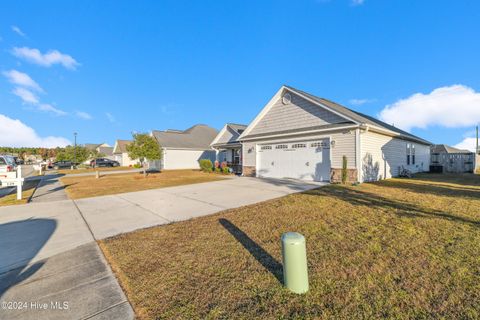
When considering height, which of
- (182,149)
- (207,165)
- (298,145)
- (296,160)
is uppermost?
(182,149)

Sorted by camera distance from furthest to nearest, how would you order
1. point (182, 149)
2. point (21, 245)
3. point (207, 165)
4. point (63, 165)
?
point (63, 165) → point (182, 149) → point (207, 165) → point (21, 245)

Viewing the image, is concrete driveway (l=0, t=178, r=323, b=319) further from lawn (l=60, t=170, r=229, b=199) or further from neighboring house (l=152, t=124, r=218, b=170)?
neighboring house (l=152, t=124, r=218, b=170)

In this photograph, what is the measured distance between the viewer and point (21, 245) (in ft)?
14.2

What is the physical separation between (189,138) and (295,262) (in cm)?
2908

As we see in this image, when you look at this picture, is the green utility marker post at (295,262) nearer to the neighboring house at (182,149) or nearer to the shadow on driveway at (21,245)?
the shadow on driveway at (21,245)

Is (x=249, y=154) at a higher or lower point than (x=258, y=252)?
higher

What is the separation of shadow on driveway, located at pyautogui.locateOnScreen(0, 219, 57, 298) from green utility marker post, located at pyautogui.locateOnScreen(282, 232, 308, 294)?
3.73 metres

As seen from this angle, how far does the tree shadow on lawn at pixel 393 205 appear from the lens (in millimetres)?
5256

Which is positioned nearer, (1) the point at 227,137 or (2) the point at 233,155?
(2) the point at 233,155

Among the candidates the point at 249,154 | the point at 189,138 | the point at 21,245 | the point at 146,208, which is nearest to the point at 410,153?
the point at 249,154

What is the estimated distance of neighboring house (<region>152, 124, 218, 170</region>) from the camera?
26641mm

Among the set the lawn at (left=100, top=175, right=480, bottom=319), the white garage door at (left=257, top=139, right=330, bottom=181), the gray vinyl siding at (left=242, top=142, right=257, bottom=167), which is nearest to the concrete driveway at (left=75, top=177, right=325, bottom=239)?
the lawn at (left=100, top=175, right=480, bottom=319)

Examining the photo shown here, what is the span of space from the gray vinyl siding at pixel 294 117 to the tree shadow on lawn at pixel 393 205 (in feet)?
16.0

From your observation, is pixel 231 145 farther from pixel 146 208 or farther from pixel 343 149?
pixel 146 208
